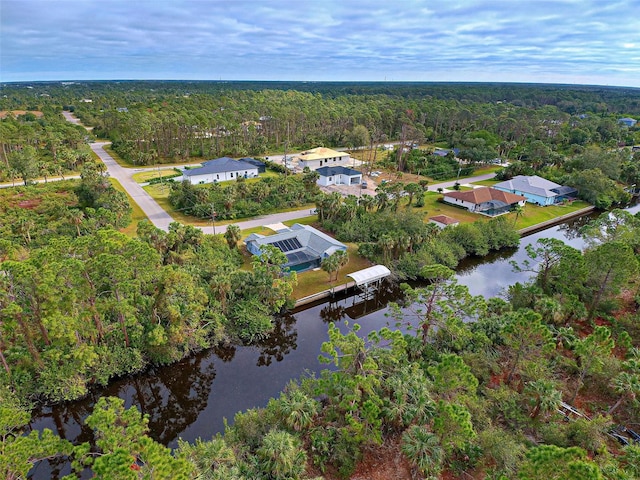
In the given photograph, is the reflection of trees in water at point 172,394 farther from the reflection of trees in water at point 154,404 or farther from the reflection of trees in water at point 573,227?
the reflection of trees in water at point 573,227

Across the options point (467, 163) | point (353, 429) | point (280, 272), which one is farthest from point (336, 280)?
point (467, 163)

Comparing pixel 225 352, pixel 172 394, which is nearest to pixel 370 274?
pixel 225 352

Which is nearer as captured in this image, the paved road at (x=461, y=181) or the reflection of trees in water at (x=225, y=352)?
the reflection of trees in water at (x=225, y=352)

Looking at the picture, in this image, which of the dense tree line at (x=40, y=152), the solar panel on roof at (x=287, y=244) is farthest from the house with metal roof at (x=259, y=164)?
the solar panel on roof at (x=287, y=244)

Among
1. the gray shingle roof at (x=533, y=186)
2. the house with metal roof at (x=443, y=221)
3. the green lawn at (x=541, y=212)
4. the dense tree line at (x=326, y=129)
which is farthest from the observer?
the dense tree line at (x=326, y=129)

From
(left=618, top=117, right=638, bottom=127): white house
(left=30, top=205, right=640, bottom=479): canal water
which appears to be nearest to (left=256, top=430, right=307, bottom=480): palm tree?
(left=30, top=205, right=640, bottom=479): canal water

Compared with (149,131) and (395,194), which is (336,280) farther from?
(149,131)
